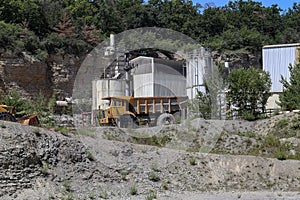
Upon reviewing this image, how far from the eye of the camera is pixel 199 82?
49719 millimetres

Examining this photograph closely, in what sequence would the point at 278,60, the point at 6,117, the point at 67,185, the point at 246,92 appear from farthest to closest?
the point at 278,60, the point at 246,92, the point at 6,117, the point at 67,185

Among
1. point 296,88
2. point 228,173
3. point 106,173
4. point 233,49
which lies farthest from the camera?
point 233,49

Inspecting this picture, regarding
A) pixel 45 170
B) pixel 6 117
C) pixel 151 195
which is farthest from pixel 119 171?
pixel 6 117

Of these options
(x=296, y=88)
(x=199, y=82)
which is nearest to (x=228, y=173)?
(x=296, y=88)

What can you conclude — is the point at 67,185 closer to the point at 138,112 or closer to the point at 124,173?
the point at 124,173

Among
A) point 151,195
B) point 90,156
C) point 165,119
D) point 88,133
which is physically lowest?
point 151,195

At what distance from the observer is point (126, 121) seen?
35812 mm

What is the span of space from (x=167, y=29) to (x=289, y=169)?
2210 inches

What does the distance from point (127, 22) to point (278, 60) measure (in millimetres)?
28863

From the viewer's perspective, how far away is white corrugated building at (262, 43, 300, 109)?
2088 inches

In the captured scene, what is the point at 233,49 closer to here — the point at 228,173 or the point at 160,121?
the point at 160,121

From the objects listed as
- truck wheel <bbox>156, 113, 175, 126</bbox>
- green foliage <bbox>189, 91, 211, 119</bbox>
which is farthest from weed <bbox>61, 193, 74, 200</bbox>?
green foliage <bbox>189, 91, 211, 119</bbox>

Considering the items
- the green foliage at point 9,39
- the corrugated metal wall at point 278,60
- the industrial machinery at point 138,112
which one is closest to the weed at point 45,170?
the industrial machinery at point 138,112

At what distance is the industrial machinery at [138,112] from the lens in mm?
36000
